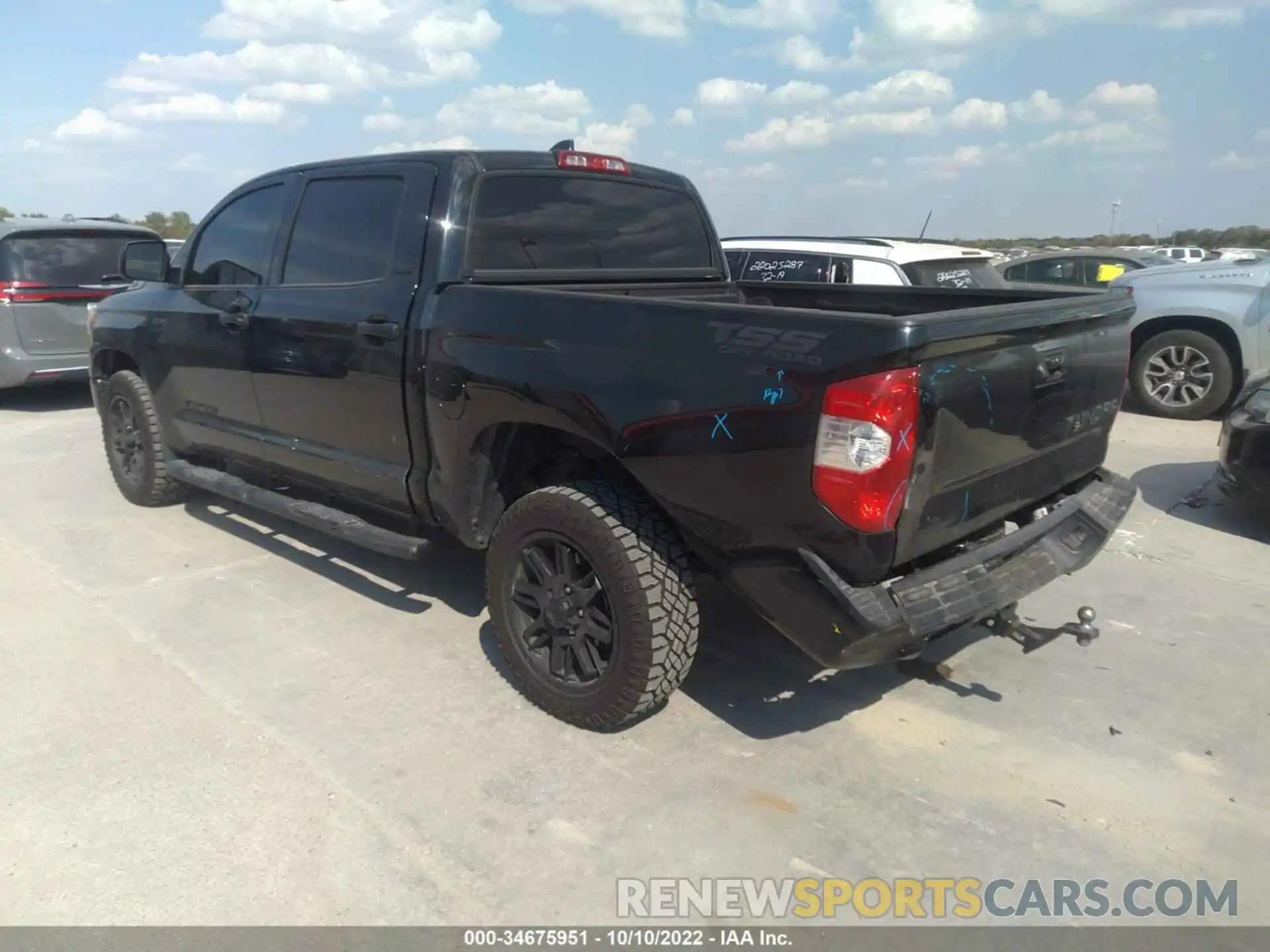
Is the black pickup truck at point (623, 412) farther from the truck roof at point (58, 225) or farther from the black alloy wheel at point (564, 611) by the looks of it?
the truck roof at point (58, 225)

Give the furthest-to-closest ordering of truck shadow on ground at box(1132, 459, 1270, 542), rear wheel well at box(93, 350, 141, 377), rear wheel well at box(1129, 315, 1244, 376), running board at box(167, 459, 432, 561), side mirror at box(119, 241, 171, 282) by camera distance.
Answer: rear wheel well at box(1129, 315, 1244, 376) < rear wheel well at box(93, 350, 141, 377) < truck shadow on ground at box(1132, 459, 1270, 542) < side mirror at box(119, 241, 171, 282) < running board at box(167, 459, 432, 561)

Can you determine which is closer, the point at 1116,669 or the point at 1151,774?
the point at 1151,774

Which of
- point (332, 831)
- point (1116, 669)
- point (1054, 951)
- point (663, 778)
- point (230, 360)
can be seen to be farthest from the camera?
point (230, 360)

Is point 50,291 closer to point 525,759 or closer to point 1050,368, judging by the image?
point 525,759

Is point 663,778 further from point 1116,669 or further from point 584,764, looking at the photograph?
point 1116,669

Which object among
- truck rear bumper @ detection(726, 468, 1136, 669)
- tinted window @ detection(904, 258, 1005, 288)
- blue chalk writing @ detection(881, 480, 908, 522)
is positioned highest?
tinted window @ detection(904, 258, 1005, 288)

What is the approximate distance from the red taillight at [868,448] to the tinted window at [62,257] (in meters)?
8.08

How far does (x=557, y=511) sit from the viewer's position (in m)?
3.21

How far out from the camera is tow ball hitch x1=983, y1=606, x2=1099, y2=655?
316cm

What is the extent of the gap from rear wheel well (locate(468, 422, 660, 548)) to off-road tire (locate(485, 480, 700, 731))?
7.7 inches

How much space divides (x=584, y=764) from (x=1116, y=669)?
7.27 ft


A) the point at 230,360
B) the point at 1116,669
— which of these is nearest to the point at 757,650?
the point at 1116,669

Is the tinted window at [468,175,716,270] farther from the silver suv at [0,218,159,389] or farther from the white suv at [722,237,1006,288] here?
the silver suv at [0,218,159,389]

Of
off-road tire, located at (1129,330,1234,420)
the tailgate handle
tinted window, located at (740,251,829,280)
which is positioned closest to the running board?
the tailgate handle
